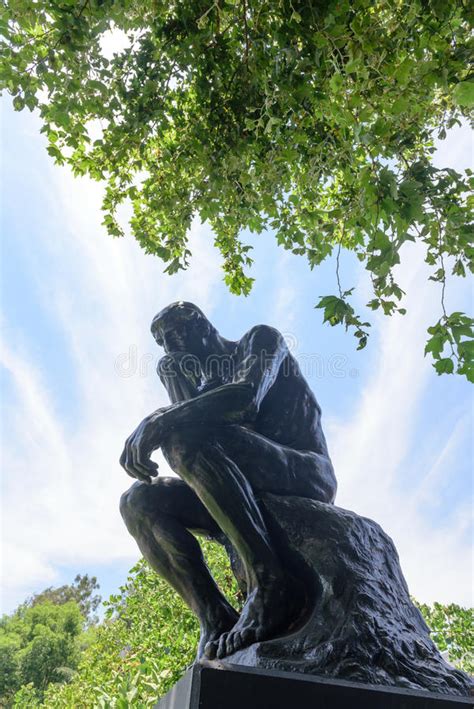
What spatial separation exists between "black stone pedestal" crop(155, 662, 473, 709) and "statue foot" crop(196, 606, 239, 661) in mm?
793

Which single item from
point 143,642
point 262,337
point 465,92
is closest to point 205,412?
point 262,337

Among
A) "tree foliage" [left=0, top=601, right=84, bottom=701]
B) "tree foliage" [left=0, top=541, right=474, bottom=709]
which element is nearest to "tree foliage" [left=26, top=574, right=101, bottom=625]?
"tree foliage" [left=0, top=601, right=84, bottom=701]

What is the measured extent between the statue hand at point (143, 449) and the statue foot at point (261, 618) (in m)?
0.77

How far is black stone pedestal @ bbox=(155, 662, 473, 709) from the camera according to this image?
148 cm

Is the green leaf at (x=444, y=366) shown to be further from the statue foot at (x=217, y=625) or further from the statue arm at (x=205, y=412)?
the statue foot at (x=217, y=625)

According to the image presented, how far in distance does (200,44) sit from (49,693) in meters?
12.5

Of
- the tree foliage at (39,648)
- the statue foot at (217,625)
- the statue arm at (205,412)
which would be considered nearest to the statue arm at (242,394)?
the statue arm at (205,412)

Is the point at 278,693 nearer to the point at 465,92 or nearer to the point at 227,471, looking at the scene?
the point at 227,471

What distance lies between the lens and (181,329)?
321cm

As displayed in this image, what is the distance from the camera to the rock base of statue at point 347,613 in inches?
69.3

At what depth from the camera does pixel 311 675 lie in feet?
5.37

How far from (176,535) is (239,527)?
485mm

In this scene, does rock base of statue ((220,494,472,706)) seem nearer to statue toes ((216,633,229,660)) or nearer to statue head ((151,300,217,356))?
statue toes ((216,633,229,660))

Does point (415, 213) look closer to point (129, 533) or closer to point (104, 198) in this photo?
point (129, 533)
